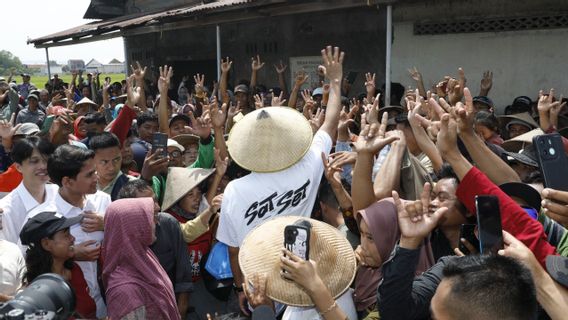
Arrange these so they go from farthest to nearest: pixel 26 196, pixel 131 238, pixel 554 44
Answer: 1. pixel 554 44
2. pixel 26 196
3. pixel 131 238

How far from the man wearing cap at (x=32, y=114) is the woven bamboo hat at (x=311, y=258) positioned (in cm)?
772

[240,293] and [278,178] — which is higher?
[278,178]

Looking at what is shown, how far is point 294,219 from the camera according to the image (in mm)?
1920

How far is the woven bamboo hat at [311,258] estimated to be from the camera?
1.74 metres

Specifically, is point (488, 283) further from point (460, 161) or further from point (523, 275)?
point (460, 161)

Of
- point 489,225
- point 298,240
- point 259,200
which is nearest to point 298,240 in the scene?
point 298,240

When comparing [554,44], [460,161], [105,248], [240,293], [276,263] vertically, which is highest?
[554,44]

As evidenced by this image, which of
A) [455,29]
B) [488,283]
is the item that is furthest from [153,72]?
[488,283]

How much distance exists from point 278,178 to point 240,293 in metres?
0.69

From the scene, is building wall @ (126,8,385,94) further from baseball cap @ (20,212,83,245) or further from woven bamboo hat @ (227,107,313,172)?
baseball cap @ (20,212,83,245)

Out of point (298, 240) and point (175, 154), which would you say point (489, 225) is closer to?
point (298, 240)

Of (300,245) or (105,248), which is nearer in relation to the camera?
(300,245)

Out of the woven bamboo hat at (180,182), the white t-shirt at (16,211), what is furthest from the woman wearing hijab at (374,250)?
the white t-shirt at (16,211)

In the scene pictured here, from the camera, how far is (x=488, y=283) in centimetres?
141
